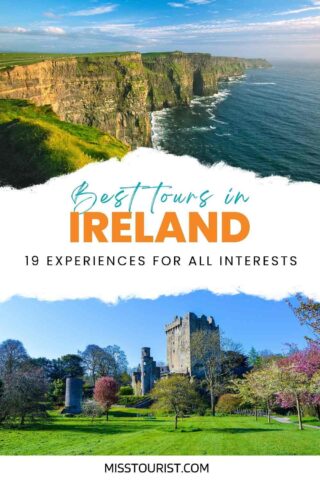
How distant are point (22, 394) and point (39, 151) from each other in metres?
9.88

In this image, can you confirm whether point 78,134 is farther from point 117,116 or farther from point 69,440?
point 117,116

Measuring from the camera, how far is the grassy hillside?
13.4 m

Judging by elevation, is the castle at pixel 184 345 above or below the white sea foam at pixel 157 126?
below

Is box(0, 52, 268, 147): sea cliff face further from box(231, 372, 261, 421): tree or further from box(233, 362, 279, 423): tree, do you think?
box(231, 372, 261, 421): tree

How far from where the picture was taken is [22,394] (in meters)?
20.0

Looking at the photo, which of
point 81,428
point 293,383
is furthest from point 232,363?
point 81,428

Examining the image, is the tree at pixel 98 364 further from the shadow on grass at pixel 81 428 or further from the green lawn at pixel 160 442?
the green lawn at pixel 160 442

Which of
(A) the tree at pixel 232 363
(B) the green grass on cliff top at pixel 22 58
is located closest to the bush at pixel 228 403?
(A) the tree at pixel 232 363

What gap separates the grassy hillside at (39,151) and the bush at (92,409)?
11820 mm

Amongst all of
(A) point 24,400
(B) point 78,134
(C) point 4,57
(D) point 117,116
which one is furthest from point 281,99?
(A) point 24,400

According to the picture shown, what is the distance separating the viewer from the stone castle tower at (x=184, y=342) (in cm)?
2877

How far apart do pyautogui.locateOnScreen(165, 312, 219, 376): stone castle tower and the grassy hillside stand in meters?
13.5

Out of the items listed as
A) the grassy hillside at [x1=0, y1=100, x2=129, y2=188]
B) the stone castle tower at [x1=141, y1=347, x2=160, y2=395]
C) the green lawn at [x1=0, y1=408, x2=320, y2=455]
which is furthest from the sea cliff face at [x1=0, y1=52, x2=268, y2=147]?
the stone castle tower at [x1=141, y1=347, x2=160, y2=395]

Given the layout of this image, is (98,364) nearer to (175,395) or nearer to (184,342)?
(184,342)
